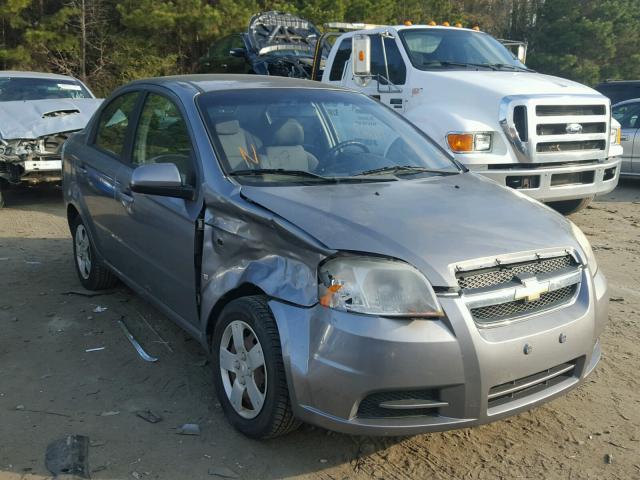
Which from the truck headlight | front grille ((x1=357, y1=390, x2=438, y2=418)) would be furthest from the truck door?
front grille ((x1=357, y1=390, x2=438, y2=418))

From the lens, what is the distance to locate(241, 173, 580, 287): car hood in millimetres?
2637

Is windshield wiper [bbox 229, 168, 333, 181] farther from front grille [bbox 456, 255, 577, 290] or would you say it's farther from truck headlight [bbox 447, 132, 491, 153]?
→ truck headlight [bbox 447, 132, 491, 153]

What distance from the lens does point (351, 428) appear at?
8.42 ft

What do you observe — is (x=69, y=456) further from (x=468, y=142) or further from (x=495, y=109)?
(x=495, y=109)

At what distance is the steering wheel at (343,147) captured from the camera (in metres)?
3.71

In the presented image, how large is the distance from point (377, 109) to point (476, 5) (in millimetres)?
25258

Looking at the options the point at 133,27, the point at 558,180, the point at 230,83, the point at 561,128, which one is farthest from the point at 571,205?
the point at 133,27

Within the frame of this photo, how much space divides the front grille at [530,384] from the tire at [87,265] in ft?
10.3

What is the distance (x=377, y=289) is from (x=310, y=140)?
143cm

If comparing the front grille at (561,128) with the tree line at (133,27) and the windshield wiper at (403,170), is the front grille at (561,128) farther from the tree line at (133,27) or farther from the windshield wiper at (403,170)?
the tree line at (133,27)

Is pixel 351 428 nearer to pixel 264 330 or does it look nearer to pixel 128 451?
pixel 264 330

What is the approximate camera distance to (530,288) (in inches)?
107

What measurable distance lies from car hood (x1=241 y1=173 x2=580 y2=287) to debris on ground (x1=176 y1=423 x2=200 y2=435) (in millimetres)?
1134

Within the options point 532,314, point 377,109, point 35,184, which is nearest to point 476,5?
point 35,184
